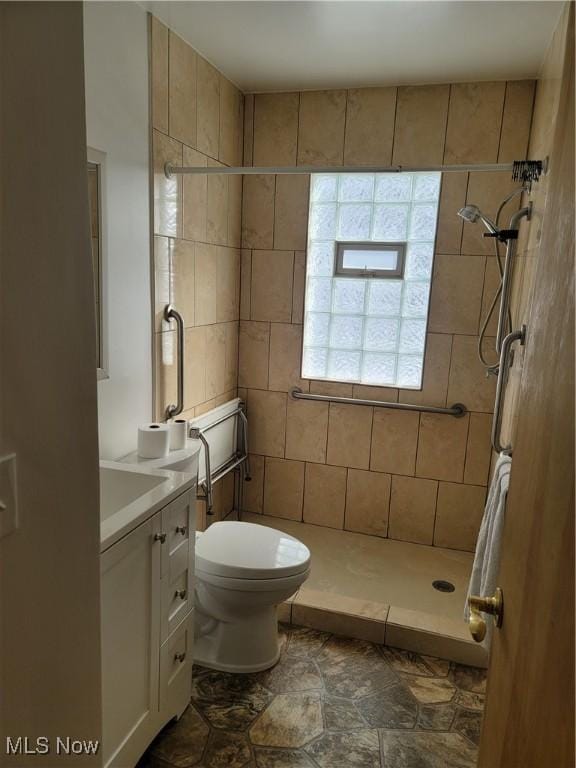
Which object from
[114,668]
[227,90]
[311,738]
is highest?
[227,90]

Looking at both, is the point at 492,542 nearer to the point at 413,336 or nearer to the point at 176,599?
the point at 176,599

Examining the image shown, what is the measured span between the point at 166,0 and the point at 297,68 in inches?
32.1

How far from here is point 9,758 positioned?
791 mm

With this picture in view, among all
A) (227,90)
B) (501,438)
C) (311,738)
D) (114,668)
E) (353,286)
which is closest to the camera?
(114,668)

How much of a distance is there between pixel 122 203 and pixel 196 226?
592 millimetres

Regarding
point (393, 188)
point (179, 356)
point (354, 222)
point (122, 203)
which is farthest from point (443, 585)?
point (122, 203)

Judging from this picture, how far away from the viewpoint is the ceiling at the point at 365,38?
2049 millimetres

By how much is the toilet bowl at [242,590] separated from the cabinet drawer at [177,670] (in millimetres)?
185

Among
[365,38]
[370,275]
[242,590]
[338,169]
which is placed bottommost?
[242,590]

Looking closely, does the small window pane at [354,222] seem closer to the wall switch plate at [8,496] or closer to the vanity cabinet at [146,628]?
the vanity cabinet at [146,628]

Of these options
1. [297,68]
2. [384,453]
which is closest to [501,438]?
[384,453]

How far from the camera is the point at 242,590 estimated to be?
200 centimetres

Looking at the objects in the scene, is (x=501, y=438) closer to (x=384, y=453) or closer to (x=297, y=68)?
(x=384, y=453)

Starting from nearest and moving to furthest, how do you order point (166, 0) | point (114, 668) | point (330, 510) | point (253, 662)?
1. point (114, 668)
2. point (166, 0)
3. point (253, 662)
4. point (330, 510)
